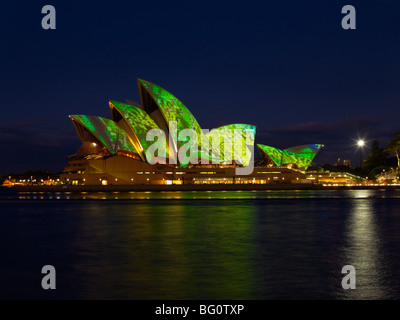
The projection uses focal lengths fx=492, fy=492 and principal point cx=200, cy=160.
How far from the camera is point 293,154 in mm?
97625

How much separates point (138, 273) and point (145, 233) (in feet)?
26.9

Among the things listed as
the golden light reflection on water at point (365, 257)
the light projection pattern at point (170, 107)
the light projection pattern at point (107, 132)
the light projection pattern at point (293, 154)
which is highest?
the light projection pattern at point (170, 107)

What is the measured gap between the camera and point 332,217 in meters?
26.5

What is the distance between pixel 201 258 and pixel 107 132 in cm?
5988

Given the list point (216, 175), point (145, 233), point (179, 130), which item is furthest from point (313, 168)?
point (145, 233)

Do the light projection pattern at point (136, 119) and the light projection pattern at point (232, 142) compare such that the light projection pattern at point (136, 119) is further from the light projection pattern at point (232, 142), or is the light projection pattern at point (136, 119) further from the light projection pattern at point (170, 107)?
the light projection pattern at point (232, 142)

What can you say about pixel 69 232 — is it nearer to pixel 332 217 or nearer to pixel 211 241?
pixel 211 241

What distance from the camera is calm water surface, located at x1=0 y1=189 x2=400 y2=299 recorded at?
9.62 m

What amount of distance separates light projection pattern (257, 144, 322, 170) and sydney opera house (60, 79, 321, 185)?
29 cm

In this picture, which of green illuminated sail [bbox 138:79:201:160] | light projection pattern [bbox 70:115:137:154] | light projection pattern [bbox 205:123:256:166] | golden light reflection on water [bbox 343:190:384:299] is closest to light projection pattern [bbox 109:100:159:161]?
green illuminated sail [bbox 138:79:201:160]

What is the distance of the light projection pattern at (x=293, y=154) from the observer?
309 feet

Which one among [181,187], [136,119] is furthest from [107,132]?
[181,187]

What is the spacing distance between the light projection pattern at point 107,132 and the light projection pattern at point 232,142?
15.2m

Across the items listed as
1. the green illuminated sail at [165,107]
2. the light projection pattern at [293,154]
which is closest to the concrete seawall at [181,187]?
the green illuminated sail at [165,107]
